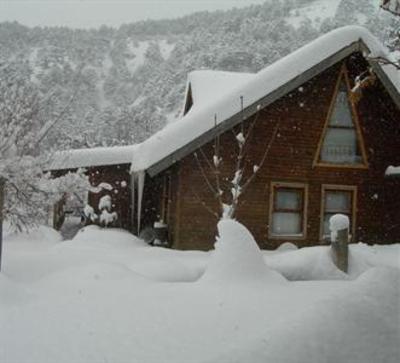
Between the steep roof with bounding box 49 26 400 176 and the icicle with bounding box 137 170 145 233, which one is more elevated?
the steep roof with bounding box 49 26 400 176

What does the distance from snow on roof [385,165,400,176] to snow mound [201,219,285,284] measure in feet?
26.3

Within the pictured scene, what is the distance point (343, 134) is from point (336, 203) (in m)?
1.97

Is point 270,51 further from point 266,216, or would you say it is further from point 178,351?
point 178,351

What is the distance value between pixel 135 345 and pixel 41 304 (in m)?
2.31

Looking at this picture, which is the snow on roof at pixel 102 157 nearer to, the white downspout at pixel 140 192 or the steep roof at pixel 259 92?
the white downspout at pixel 140 192

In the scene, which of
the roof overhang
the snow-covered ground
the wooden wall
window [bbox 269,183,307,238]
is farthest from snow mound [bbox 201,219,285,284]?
window [bbox 269,183,307,238]

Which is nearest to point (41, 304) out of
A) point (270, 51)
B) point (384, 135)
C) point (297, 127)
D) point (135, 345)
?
point (135, 345)

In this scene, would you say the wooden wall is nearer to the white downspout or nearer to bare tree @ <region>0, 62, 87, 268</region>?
the white downspout

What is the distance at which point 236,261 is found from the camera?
8.66 metres

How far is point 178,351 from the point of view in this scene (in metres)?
5.43

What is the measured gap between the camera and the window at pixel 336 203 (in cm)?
1591


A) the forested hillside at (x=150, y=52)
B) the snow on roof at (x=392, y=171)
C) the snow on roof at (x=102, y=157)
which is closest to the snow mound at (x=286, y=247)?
the snow on roof at (x=392, y=171)

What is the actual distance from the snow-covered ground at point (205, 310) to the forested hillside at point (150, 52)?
30.5m

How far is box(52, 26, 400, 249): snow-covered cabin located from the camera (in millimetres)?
14977
